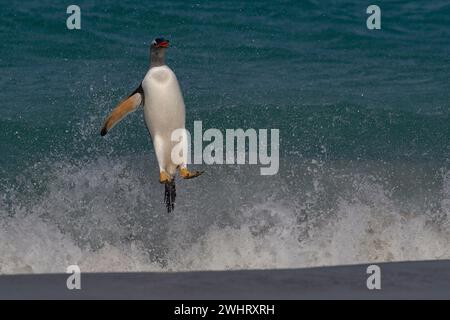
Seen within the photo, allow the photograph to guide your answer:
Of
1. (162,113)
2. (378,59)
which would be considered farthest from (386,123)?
(162,113)

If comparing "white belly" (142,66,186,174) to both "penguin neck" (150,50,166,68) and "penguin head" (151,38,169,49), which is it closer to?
"penguin neck" (150,50,166,68)

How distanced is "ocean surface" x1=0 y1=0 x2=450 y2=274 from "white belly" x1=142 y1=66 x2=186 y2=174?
4.19 feet

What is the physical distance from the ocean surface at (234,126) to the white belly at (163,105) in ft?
4.19

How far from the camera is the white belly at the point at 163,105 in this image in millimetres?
9672

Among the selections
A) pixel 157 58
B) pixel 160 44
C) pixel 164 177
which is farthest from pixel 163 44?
pixel 164 177

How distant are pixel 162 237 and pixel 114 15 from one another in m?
11.0

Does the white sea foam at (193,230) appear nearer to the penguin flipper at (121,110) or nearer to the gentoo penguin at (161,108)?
the gentoo penguin at (161,108)

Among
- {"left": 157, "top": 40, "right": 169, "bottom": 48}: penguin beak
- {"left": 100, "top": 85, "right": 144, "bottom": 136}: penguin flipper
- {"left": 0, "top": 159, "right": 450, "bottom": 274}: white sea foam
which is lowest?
{"left": 0, "top": 159, "right": 450, "bottom": 274}: white sea foam

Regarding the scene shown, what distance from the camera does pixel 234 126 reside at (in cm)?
1652

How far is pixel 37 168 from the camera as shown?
44.9 feet

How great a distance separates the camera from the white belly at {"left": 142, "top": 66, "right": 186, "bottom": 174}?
31.7ft

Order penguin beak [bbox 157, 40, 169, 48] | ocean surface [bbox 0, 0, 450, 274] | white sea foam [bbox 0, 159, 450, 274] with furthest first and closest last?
1. ocean surface [bbox 0, 0, 450, 274]
2. white sea foam [bbox 0, 159, 450, 274]
3. penguin beak [bbox 157, 40, 169, 48]

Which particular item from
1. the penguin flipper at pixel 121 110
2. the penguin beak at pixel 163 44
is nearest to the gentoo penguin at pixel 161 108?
the penguin flipper at pixel 121 110

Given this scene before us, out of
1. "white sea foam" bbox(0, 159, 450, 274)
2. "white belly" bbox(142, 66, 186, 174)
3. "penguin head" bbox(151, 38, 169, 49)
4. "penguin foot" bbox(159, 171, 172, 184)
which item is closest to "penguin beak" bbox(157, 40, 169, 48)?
"penguin head" bbox(151, 38, 169, 49)
